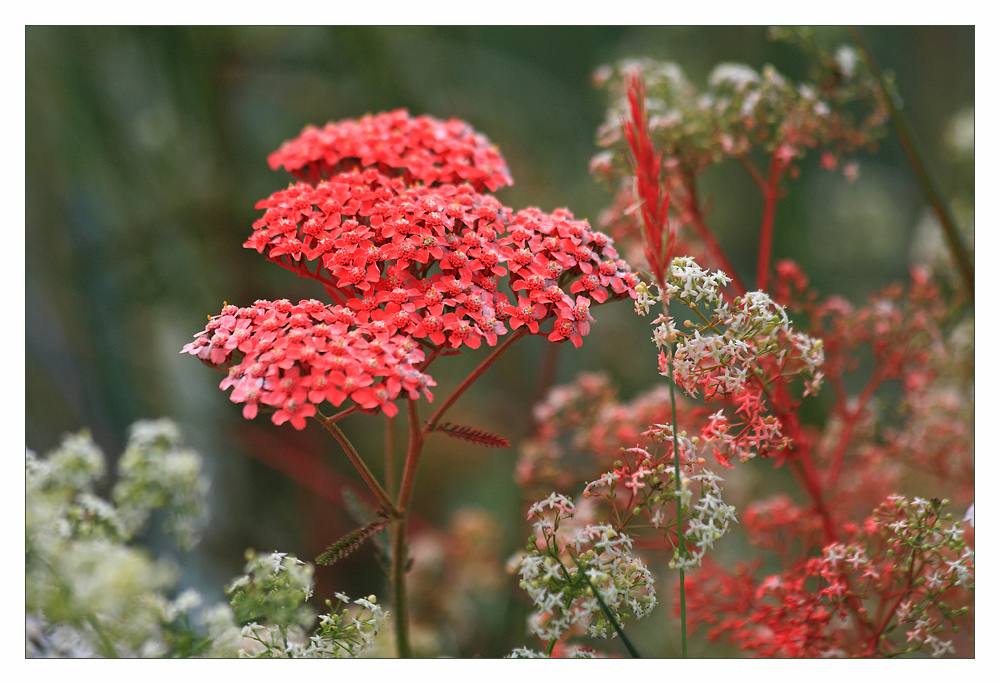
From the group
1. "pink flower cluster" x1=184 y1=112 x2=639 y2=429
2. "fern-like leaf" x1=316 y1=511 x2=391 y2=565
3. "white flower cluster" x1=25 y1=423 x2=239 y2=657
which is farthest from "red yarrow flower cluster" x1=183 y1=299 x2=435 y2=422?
"white flower cluster" x1=25 y1=423 x2=239 y2=657

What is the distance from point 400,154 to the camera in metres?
1.00

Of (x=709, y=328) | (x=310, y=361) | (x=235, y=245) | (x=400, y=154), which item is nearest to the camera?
(x=310, y=361)

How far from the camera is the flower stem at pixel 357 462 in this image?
2.24 feet

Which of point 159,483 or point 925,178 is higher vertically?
point 925,178

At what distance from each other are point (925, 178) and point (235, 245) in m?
1.59

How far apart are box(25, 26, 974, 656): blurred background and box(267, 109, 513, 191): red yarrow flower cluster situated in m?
0.87

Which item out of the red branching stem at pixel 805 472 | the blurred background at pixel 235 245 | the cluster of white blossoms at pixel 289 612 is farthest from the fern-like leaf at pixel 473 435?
the blurred background at pixel 235 245

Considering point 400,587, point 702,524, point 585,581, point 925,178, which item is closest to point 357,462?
point 400,587

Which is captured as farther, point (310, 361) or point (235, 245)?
point (235, 245)

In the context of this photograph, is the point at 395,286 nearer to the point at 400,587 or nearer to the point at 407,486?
the point at 407,486

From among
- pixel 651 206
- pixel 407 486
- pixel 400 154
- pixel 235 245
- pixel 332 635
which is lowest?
pixel 332 635

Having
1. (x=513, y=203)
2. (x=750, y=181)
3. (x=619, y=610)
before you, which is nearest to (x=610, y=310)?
(x=513, y=203)

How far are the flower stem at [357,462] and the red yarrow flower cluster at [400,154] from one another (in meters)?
0.38

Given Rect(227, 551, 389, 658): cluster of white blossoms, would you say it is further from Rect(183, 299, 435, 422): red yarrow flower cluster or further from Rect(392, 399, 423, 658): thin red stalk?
Rect(183, 299, 435, 422): red yarrow flower cluster
